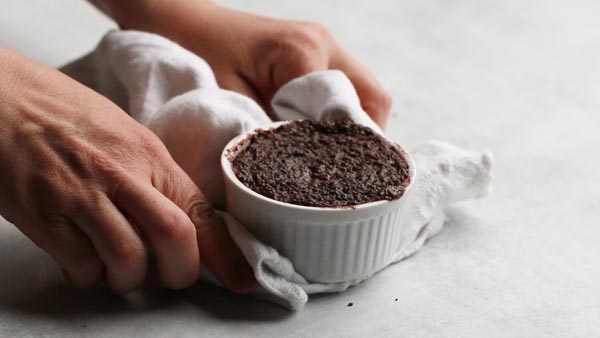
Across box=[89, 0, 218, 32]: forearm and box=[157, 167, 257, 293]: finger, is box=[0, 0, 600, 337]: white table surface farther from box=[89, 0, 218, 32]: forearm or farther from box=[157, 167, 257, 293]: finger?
box=[89, 0, 218, 32]: forearm

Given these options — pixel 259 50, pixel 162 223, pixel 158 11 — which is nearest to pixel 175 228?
pixel 162 223

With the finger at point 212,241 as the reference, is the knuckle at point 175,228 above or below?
above

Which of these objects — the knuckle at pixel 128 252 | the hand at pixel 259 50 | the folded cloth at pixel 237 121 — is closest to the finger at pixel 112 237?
the knuckle at pixel 128 252

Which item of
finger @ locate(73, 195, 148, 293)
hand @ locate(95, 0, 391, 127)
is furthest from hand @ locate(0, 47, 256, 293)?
hand @ locate(95, 0, 391, 127)

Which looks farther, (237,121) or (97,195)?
(237,121)

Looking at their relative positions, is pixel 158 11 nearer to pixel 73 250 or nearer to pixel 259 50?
pixel 259 50

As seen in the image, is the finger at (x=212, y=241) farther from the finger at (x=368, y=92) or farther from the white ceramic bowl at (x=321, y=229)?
the finger at (x=368, y=92)
